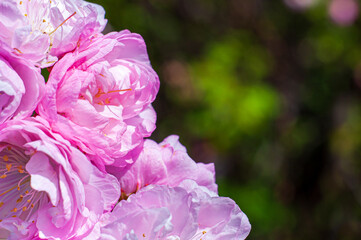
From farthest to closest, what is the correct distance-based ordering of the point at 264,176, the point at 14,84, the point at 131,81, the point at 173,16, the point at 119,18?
the point at 173,16
the point at 264,176
the point at 119,18
the point at 131,81
the point at 14,84

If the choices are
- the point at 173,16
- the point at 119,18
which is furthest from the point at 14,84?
the point at 173,16

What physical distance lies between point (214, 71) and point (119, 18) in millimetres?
735

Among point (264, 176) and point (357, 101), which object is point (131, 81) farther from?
point (357, 101)

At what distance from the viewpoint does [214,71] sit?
10.7ft

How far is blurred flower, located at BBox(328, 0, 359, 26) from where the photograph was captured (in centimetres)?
408

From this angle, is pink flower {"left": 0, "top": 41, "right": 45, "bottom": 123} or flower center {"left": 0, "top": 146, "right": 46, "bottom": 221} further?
flower center {"left": 0, "top": 146, "right": 46, "bottom": 221}

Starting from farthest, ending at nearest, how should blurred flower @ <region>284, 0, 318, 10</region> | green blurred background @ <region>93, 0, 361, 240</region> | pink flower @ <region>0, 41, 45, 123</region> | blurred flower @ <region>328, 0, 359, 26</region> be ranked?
1. blurred flower @ <region>284, 0, 318, 10</region>
2. blurred flower @ <region>328, 0, 359, 26</region>
3. green blurred background @ <region>93, 0, 361, 240</region>
4. pink flower @ <region>0, 41, 45, 123</region>

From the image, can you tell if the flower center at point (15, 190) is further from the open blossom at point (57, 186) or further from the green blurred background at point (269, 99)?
the green blurred background at point (269, 99)

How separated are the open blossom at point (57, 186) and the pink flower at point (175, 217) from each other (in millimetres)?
33

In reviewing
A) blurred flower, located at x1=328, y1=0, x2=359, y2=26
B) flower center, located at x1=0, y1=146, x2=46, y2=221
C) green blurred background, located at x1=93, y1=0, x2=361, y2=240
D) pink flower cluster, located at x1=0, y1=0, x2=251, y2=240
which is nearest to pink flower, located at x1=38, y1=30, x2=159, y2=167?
pink flower cluster, located at x1=0, y1=0, x2=251, y2=240

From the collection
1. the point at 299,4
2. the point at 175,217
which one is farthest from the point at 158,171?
the point at 299,4

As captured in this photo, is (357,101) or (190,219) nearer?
(190,219)

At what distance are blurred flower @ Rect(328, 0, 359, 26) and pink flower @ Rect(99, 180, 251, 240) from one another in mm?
3597

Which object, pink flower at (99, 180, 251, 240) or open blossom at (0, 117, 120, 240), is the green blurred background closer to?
pink flower at (99, 180, 251, 240)
